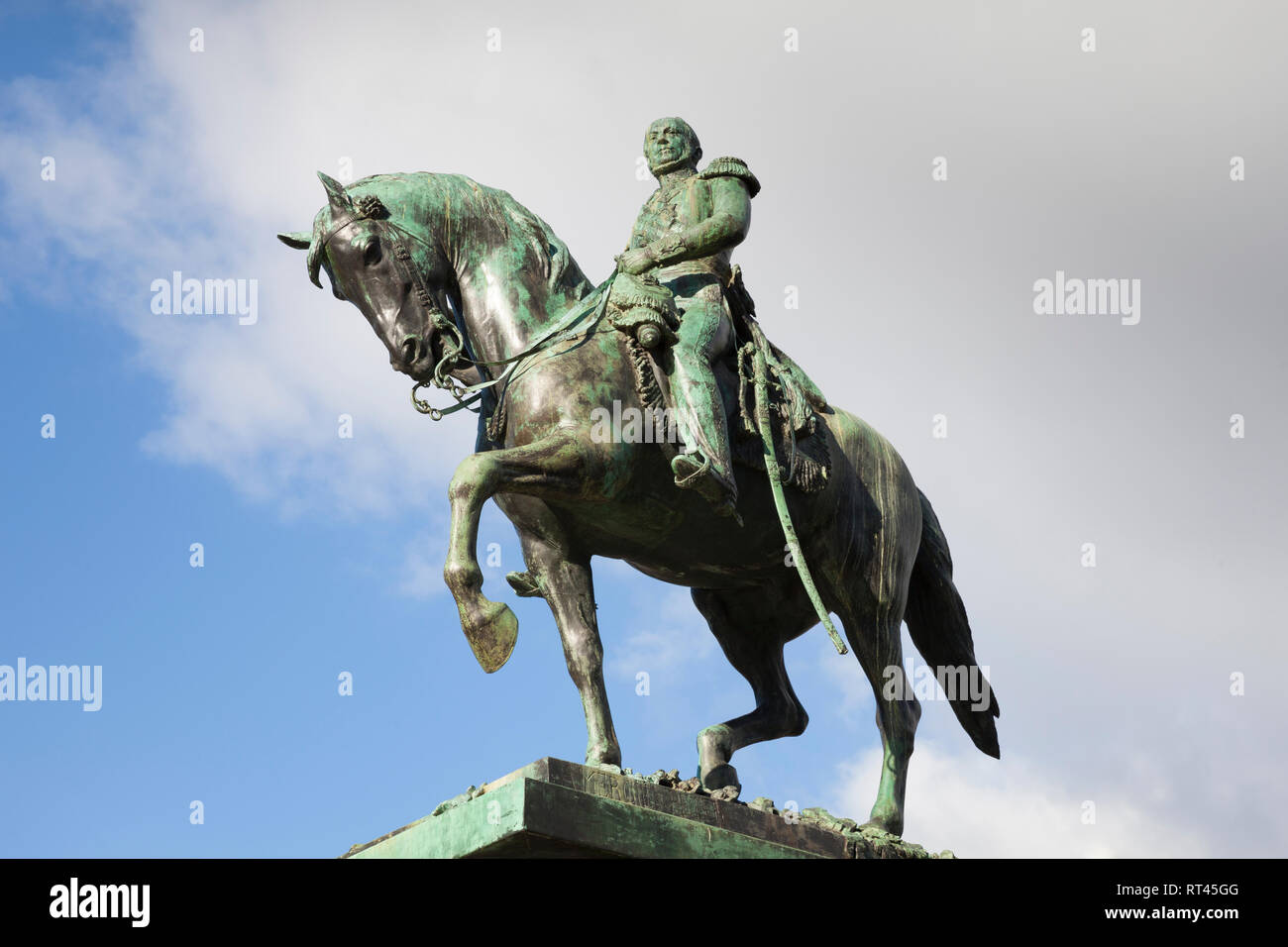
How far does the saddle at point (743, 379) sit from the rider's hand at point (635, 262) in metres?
0.15

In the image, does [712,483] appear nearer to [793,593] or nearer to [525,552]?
[525,552]

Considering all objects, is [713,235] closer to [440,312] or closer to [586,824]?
[440,312]

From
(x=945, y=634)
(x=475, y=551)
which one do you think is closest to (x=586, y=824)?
(x=475, y=551)

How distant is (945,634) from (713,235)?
3.05 m

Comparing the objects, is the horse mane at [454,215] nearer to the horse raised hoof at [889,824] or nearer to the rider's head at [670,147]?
the rider's head at [670,147]

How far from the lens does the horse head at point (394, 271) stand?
11.8 meters

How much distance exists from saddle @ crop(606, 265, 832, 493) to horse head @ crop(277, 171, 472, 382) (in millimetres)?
957

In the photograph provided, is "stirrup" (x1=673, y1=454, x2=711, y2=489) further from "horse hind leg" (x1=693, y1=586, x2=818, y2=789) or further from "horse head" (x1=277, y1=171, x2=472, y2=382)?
"horse hind leg" (x1=693, y1=586, x2=818, y2=789)

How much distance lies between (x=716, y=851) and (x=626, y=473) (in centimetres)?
204

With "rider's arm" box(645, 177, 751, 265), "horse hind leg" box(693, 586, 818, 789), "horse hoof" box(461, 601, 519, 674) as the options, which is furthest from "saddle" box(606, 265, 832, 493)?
"horse hoof" box(461, 601, 519, 674)

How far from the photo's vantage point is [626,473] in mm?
11328

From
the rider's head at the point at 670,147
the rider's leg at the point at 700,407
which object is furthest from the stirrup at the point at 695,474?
the rider's head at the point at 670,147

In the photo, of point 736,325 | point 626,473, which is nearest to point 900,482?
point 736,325

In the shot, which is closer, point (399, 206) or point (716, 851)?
point (716, 851)
